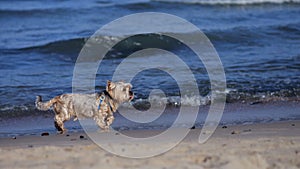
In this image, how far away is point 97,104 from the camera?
781cm

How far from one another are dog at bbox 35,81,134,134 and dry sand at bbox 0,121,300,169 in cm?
43

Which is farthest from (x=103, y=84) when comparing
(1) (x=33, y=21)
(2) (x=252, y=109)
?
(1) (x=33, y=21)

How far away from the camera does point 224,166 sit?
19.2ft

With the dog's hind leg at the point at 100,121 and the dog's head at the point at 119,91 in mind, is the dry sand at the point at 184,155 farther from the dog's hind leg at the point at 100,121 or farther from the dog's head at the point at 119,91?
the dog's head at the point at 119,91

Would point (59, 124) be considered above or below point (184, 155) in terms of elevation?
below

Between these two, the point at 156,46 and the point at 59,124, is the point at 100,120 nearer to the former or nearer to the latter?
the point at 59,124

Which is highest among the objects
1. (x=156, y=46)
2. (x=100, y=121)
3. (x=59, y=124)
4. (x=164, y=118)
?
(x=100, y=121)

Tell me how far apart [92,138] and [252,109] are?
10.0 feet

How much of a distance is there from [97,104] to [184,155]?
6.23ft

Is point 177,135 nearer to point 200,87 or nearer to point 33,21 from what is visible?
point 200,87

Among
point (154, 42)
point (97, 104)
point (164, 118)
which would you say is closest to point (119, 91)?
point (97, 104)

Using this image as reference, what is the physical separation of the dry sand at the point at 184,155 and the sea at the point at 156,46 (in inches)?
61.9

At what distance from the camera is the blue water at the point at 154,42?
1086cm

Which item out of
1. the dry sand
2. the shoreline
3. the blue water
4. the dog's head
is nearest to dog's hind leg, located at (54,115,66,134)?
the shoreline
